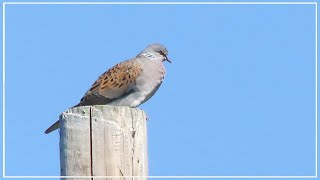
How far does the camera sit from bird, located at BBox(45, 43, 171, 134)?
8.67 metres

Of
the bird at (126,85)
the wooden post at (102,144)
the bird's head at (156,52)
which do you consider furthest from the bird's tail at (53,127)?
the wooden post at (102,144)

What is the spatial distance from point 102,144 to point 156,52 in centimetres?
455

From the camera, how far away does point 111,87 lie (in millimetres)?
8727

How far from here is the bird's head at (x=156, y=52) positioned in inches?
366

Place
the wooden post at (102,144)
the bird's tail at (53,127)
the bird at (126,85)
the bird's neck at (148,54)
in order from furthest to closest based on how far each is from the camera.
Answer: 1. the bird's neck at (148,54)
2. the bird at (126,85)
3. the bird's tail at (53,127)
4. the wooden post at (102,144)

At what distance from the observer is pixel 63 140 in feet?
16.5

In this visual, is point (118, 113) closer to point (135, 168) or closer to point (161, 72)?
point (135, 168)

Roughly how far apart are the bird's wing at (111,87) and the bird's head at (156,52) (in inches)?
17.0

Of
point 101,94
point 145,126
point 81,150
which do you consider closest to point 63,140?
point 81,150

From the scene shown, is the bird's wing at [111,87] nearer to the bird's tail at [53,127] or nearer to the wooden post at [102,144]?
the bird's tail at [53,127]

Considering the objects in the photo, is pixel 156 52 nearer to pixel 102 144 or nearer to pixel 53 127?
pixel 53 127

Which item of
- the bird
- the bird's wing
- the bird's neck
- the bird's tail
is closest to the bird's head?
the bird's neck

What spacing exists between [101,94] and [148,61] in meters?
0.71

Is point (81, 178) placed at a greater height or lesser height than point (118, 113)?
lesser
